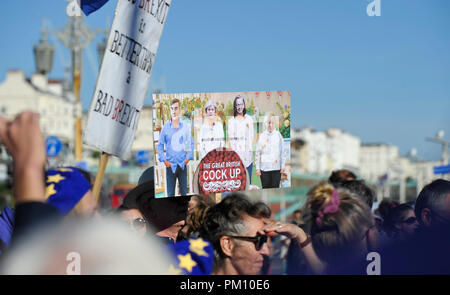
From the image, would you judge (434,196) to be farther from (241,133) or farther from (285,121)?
(241,133)

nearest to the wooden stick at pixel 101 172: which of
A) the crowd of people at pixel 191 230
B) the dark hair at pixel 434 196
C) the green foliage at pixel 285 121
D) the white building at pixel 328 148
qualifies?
the crowd of people at pixel 191 230

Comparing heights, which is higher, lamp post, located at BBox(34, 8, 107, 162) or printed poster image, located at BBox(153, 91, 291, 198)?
lamp post, located at BBox(34, 8, 107, 162)

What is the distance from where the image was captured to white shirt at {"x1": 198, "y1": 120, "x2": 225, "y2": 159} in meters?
3.23

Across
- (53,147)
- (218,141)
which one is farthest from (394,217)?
(53,147)

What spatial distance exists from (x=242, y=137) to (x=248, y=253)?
72 centimetres

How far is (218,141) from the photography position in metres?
3.25

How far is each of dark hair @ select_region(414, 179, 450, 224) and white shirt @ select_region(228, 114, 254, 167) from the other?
1.19 metres

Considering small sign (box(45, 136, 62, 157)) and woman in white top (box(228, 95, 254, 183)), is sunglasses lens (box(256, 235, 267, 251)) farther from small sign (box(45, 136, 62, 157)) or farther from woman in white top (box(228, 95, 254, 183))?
small sign (box(45, 136, 62, 157))

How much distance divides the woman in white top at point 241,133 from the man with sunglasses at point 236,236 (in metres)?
0.39

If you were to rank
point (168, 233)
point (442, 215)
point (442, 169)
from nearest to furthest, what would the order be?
point (168, 233)
point (442, 215)
point (442, 169)

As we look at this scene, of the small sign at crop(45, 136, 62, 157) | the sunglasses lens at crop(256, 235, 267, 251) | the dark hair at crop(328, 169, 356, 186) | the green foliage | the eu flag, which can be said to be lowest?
the sunglasses lens at crop(256, 235, 267, 251)

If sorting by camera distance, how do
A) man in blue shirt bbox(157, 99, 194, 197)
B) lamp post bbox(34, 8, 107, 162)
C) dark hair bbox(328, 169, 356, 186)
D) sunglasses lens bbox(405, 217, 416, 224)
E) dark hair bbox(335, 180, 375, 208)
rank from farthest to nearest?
lamp post bbox(34, 8, 107, 162)
dark hair bbox(328, 169, 356, 186)
dark hair bbox(335, 180, 375, 208)
sunglasses lens bbox(405, 217, 416, 224)
man in blue shirt bbox(157, 99, 194, 197)

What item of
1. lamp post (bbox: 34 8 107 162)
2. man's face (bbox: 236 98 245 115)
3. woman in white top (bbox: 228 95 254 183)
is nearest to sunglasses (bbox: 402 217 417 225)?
woman in white top (bbox: 228 95 254 183)

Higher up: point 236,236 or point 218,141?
point 218,141
